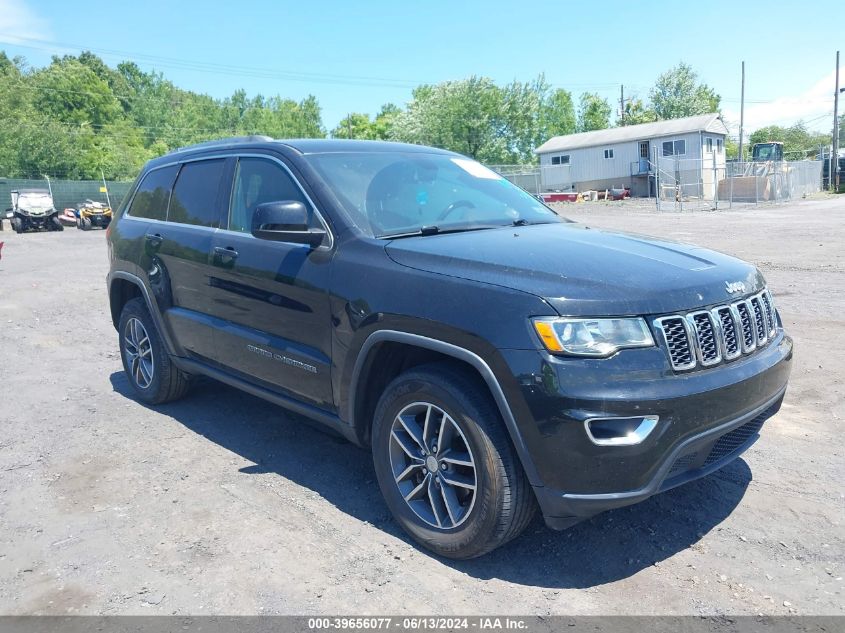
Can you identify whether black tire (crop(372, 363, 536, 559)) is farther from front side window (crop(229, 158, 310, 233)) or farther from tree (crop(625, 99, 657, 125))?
tree (crop(625, 99, 657, 125))

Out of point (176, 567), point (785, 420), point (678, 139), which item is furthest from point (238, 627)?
point (678, 139)

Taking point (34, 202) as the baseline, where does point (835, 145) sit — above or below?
below

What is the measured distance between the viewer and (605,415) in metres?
2.67

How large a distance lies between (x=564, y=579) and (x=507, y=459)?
635 mm

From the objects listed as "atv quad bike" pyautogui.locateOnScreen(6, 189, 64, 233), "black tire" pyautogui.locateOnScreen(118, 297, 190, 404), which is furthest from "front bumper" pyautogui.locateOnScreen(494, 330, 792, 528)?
"atv quad bike" pyautogui.locateOnScreen(6, 189, 64, 233)

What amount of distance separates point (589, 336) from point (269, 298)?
6.44 feet

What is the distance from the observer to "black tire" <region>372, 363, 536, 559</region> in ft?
9.55

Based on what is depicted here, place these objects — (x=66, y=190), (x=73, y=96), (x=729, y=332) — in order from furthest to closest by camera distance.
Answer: (x=73, y=96)
(x=66, y=190)
(x=729, y=332)

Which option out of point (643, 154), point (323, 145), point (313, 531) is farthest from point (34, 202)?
point (643, 154)

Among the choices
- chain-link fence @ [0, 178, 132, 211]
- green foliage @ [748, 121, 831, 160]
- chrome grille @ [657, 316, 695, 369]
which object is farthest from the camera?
green foliage @ [748, 121, 831, 160]

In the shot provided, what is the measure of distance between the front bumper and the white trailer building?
141ft

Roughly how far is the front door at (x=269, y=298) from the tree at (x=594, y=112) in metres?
82.9

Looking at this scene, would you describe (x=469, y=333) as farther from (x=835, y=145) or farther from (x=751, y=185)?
(x=835, y=145)


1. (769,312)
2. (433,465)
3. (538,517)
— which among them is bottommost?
(538,517)
